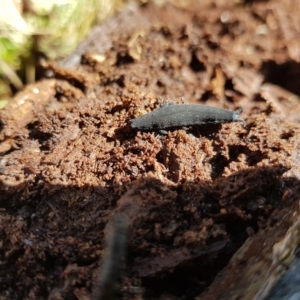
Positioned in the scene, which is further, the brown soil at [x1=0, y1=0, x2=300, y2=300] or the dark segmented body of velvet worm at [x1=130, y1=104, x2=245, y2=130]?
the dark segmented body of velvet worm at [x1=130, y1=104, x2=245, y2=130]

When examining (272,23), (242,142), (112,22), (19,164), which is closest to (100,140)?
(19,164)

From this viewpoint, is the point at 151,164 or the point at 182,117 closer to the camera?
the point at 151,164

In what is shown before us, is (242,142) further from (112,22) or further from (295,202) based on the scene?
(112,22)

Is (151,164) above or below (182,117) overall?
below

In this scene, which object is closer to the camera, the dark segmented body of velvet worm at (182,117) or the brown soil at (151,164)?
the brown soil at (151,164)
